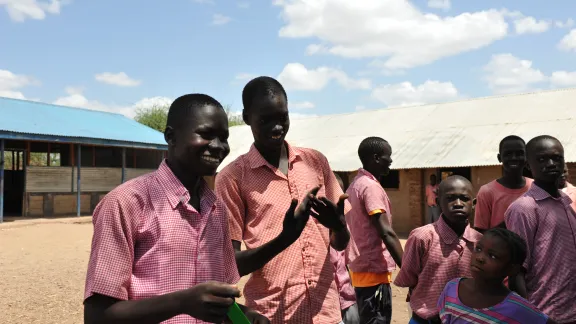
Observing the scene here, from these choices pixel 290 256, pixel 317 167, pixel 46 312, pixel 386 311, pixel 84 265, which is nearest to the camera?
pixel 290 256

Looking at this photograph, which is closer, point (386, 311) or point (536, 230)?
point (536, 230)

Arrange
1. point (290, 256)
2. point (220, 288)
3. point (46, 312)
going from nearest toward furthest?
point (220, 288)
point (290, 256)
point (46, 312)

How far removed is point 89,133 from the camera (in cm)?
1695

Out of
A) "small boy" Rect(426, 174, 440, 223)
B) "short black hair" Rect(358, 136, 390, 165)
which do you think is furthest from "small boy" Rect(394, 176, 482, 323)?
"small boy" Rect(426, 174, 440, 223)

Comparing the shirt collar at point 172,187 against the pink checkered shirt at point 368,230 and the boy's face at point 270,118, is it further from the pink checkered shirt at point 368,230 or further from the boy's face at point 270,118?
the pink checkered shirt at point 368,230

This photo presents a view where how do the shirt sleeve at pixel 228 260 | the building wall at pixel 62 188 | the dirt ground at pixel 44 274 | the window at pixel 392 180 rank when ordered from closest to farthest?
the shirt sleeve at pixel 228 260, the dirt ground at pixel 44 274, the window at pixel 392 180, the building wall at pixel 62 188

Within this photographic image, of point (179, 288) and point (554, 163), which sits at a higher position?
point (554, 163)

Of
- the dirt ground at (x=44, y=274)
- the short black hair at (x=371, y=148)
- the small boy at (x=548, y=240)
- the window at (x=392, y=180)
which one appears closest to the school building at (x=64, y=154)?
the dirt ground at (x=44, y=274)

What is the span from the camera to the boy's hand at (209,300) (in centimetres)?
125

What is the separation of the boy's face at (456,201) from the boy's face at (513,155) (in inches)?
38.2

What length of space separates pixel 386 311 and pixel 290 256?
5.43 feet

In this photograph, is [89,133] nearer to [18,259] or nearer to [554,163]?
[18,259]

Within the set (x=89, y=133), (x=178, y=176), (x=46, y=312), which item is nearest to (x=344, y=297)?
(x=178, y=176)

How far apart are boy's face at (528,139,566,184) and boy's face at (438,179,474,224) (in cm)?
39
